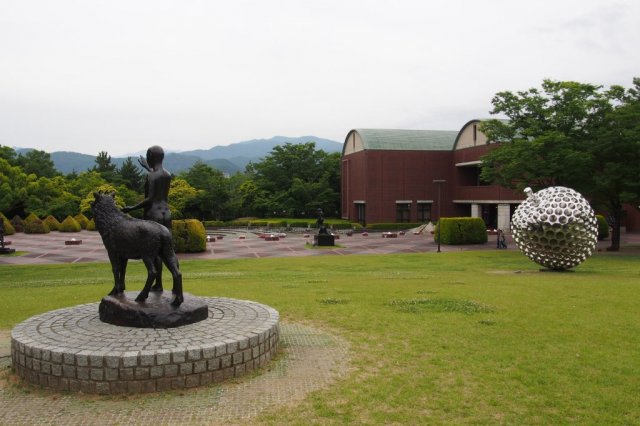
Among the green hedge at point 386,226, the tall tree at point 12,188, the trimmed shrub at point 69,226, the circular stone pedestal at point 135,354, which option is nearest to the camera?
the circular stone pedestal at point 135,354

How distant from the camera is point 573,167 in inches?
946

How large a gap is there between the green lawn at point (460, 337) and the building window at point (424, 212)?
3581cm

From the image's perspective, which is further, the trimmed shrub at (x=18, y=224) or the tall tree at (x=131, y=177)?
the tall tree at (x=131, y=177)

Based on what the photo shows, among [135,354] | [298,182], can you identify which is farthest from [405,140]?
[135,354]

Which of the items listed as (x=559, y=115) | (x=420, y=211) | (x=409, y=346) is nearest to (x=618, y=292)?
(x=409, y=346)

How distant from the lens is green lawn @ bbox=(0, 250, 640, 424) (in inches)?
213

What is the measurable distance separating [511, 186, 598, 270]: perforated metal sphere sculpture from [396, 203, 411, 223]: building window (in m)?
35.7

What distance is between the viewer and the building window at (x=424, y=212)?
174ft

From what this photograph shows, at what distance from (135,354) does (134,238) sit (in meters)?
2.23

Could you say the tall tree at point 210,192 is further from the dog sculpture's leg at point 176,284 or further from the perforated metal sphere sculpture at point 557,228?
the dog sculpture's leg at point 176,284

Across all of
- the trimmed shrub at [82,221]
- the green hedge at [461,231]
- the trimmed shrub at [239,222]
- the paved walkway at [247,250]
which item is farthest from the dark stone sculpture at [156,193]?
the trimmed shrub at [239,222]

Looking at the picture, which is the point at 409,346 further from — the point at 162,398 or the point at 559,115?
the point at 559,115

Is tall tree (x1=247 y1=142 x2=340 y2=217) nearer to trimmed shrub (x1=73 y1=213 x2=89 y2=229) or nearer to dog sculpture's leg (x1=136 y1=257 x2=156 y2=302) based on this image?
trimmed shrub (x1=73 y1=213 x2=89 y2=229)

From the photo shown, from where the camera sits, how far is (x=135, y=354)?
238 inches
